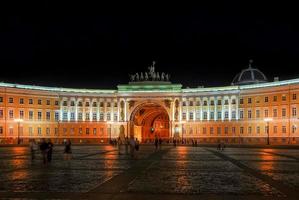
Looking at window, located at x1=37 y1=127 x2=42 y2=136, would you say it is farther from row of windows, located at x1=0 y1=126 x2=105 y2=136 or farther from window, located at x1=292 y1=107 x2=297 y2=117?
window, located at x1=292 y1=107 x2=297 y2=117

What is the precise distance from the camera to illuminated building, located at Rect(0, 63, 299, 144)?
98.5 m

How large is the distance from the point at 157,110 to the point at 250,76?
92.5 feet

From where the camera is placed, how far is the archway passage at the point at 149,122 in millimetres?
124331

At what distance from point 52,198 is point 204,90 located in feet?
327

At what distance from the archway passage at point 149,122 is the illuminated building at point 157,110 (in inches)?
16.1

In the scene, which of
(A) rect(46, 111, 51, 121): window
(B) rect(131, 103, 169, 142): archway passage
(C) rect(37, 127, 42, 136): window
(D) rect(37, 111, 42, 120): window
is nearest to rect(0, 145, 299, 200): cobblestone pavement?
(C) rect(37, 127, 42, 136): window

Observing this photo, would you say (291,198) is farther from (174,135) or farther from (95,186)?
(174,135)

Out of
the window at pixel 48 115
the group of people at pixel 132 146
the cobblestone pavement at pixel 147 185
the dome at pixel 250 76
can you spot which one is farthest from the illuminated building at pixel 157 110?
the cobblestone pavement at pixel 147 185

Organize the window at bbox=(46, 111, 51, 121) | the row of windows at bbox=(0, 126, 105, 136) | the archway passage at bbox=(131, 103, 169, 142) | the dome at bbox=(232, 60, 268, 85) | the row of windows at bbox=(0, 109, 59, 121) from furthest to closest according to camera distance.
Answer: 1. the archway passage at bbox=(131, 103, 169, 142)
2. the dome at bbox=(232, 60, 268, 85)
3. the window at bbox=(46, 111, 51, 121)
4. the row of windows at bbox=(0, 109, 59, 121)
5. the row of windows at bbox=(0, 126, 105, 136)

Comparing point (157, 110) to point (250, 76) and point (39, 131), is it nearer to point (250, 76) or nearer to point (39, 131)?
point (250, 76)

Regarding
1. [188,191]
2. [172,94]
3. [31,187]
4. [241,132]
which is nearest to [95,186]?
[31,187]

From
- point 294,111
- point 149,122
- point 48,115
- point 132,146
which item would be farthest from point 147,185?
point 149,122

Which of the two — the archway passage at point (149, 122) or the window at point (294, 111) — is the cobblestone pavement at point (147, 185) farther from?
the archway passage at point (149, 122)

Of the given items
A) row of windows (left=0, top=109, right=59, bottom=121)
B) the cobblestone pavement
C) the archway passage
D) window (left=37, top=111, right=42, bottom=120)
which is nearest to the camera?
the cobblestone pavement
